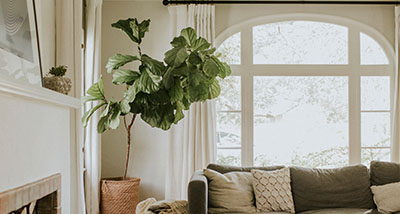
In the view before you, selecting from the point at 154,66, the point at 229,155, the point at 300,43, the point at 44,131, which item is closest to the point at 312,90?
the point at 300,43

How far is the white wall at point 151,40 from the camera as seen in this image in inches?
195

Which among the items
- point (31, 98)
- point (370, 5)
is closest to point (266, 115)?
point (370, 5)

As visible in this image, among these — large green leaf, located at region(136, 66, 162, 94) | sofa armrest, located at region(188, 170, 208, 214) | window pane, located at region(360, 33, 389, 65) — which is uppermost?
window pane, located at region(360, 33, 389, 65)

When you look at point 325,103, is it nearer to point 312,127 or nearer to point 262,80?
point 312,127

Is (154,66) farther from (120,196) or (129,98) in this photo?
(120,196)

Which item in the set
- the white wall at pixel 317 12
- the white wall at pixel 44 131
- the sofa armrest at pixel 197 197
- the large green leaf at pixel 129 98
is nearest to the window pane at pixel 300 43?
the white wall at pixel 317 12

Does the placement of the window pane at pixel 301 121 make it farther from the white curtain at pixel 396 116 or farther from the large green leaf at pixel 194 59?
the large green leaf at pixel 194 59

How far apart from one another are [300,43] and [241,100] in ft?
3.15

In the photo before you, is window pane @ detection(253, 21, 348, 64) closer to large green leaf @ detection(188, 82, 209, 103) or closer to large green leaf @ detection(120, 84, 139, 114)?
large green leaf @ detection(188, 82, 209, 103)

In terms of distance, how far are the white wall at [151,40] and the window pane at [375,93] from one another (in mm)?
509

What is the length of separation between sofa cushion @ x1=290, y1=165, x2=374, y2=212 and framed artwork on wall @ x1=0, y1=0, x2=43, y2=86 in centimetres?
238

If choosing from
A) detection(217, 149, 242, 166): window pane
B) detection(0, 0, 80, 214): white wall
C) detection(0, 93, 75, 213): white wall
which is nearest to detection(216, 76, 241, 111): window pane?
detection(217, 149, 242, 166): window pane

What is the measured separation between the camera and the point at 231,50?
16.7 feet

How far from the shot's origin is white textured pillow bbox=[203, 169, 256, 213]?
3617 mm
